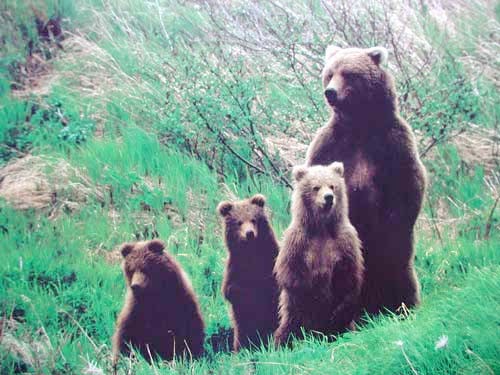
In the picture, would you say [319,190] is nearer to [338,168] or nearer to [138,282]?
[338,168]

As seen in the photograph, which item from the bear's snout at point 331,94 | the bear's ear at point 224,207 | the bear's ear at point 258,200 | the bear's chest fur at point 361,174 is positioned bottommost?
the bear's ear at point 224,207

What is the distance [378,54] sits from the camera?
3.47m

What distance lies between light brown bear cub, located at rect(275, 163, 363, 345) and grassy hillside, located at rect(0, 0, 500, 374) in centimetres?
12

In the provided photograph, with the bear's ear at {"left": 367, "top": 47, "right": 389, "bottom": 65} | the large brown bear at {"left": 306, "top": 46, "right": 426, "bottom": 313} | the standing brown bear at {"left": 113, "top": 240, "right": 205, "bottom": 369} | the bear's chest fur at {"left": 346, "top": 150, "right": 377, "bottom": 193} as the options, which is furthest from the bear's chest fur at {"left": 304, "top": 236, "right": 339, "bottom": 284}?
the bear's ear at {"left": 367, "top": 47, "right": 389, "bottom": 65}

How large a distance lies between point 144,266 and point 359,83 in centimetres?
133

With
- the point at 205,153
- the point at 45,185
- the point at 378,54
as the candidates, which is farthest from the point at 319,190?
the point at 45,185

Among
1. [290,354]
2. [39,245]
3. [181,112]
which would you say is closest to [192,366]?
[290,354]

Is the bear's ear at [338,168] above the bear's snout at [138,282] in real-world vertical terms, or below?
above

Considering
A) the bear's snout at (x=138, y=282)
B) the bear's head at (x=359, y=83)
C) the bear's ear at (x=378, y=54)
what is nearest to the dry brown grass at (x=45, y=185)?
the bear's snout at (x=138, y=282)

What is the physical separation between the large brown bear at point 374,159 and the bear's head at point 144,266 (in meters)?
0.88

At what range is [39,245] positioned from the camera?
12.1ft

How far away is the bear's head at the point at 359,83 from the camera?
344 cm

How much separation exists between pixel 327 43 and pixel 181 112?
3.99 feet

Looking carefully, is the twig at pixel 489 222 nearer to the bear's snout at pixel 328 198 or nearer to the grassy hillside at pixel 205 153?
the grassy hillside at pixel 205 153
